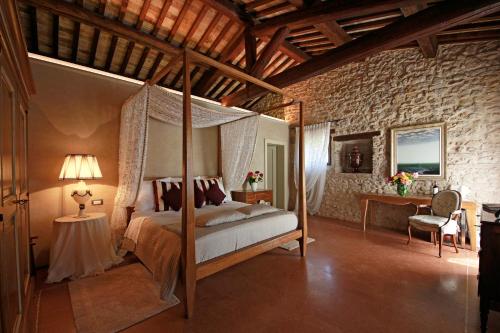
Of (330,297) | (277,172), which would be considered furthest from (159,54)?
(330,297)

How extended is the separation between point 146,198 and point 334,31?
3885 mm

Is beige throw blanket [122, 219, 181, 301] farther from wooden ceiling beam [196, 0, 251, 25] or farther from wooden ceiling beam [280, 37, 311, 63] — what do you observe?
wooden ceiling beam [280, 37, 311, 63]

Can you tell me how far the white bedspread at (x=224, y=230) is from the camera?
2.16 metres

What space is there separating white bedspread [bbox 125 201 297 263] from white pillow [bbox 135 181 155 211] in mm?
202

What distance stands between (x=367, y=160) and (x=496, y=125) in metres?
2.08

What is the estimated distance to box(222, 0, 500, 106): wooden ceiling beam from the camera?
219 centimetres

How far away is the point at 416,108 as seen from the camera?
4219mm

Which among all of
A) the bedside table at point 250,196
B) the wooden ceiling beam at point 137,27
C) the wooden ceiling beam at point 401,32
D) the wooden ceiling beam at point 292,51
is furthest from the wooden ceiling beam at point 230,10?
the bedside table at point 250,196

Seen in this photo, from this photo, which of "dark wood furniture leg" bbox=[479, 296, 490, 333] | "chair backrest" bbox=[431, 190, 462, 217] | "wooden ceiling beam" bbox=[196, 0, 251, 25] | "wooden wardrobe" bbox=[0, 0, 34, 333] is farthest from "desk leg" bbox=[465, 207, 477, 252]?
"wooden wardrobe" bbox=[0, 0, 34, 333]

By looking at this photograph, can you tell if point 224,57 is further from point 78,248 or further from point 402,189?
point 402,189

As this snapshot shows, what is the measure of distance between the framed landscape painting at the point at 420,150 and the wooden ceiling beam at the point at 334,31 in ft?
6.95

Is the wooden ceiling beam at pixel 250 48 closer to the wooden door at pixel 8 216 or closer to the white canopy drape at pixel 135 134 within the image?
the white canopy drape at pixel 135 134

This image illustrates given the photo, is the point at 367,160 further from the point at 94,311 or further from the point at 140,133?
the point at 94,311

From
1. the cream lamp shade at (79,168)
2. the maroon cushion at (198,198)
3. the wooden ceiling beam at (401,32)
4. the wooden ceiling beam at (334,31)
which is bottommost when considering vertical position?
the maroon cushion at (198,198)
